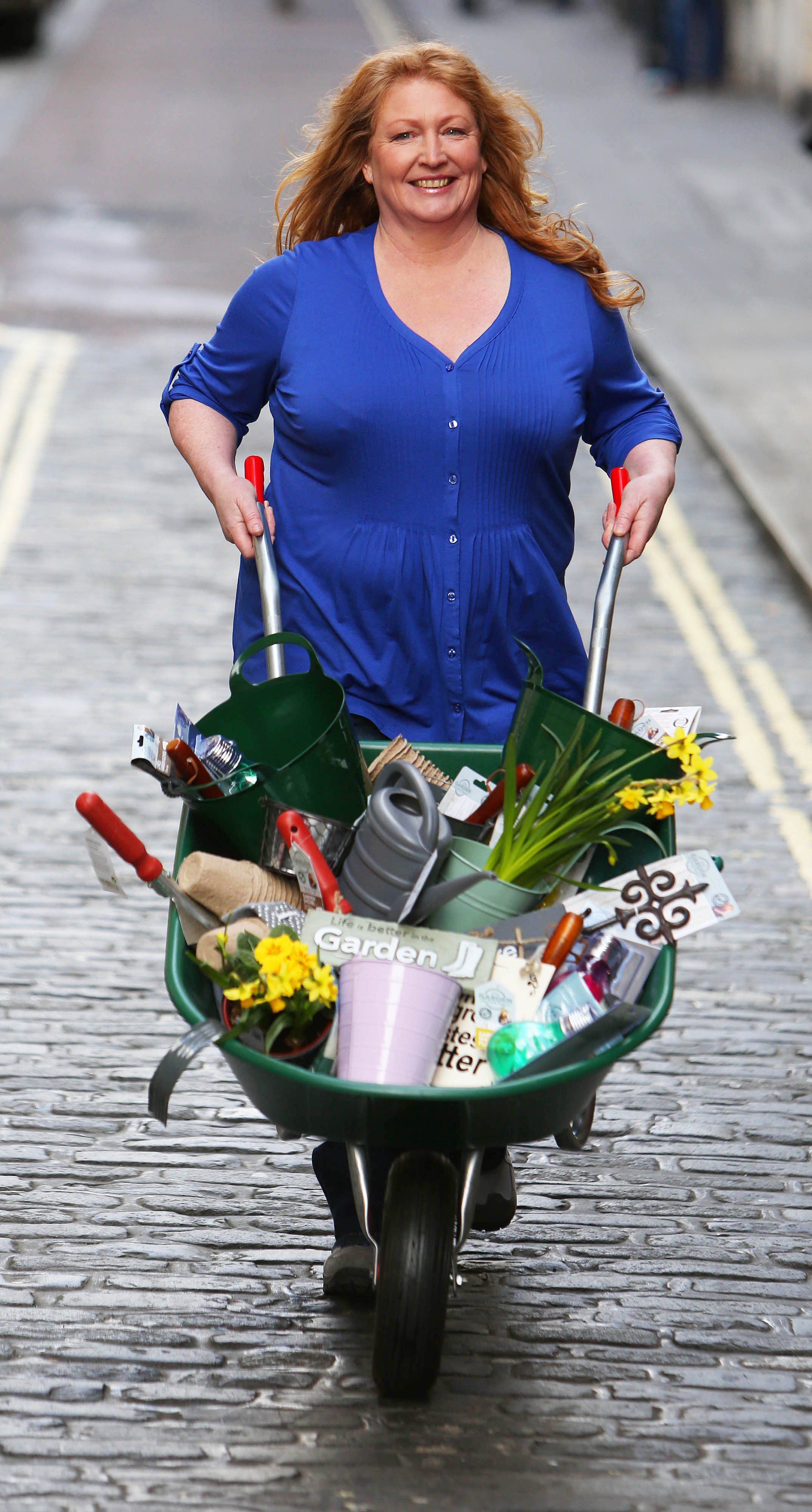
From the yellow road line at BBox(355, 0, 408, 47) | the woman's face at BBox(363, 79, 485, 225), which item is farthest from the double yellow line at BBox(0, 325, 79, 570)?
the yellow road line at BBox(355, 0, 408, 47)

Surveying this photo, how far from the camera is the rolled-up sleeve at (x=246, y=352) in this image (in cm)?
418

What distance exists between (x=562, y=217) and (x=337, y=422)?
2.53 feet

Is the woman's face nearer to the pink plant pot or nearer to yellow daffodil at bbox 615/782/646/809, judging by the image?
yellow daffodil at bbox 615/782/646/809

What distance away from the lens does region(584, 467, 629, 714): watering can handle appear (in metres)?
4.09

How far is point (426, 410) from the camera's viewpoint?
4066mm

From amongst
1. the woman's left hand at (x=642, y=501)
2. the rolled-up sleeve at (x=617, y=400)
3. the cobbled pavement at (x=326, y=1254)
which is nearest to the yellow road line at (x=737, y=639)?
the cobbled pavement at (x=326, y=1254)

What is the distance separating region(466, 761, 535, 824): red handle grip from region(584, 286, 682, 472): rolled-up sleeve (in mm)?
839

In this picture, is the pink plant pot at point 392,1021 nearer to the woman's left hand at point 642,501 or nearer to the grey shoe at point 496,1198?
the grey shoe at point 496,1198

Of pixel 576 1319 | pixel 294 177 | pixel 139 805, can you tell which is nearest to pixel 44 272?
pixel 139 805

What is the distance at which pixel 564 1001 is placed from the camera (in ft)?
11.1

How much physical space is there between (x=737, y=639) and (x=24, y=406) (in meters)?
5.76

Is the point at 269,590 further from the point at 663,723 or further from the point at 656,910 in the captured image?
the point at 656,910

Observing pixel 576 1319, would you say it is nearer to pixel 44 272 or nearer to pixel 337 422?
pixel 337 422

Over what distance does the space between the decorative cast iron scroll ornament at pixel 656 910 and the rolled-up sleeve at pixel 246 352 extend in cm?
146
